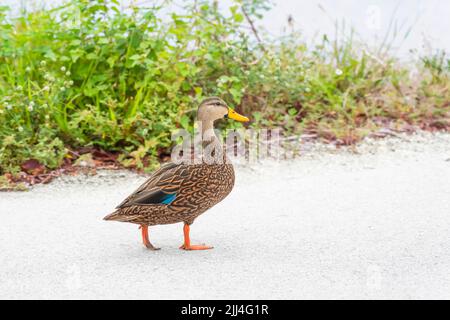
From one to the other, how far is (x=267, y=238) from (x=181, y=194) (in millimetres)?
869

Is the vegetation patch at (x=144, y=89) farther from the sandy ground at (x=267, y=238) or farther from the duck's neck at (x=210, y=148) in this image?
the duck's neck at (x=210, y=148)

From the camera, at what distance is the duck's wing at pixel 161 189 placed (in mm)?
Answer: 4949

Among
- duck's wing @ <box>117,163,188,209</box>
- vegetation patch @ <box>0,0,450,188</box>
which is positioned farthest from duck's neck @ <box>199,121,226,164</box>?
vegetation patch @ <box>0,0,450,188</box>

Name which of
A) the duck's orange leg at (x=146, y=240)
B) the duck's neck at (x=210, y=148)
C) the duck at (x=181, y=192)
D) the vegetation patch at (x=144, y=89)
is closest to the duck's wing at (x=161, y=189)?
the duck at (x=181, y=192)

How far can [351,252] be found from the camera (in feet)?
17.1

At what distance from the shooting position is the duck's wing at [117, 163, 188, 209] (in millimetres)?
4949

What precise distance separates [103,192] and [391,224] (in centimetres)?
235

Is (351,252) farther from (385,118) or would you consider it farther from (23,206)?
(385,118)

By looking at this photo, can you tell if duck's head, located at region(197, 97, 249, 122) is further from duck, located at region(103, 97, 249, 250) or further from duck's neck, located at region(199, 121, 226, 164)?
duck, located at region(103, 97, 249, 250)

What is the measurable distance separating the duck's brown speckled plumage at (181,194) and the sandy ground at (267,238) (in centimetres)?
29

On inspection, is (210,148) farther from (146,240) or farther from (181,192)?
(146,240)

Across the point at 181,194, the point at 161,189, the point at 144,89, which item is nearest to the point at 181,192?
the point at 181,194

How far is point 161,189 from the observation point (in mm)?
4965

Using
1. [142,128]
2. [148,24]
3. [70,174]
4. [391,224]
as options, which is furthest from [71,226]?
[148,24]
